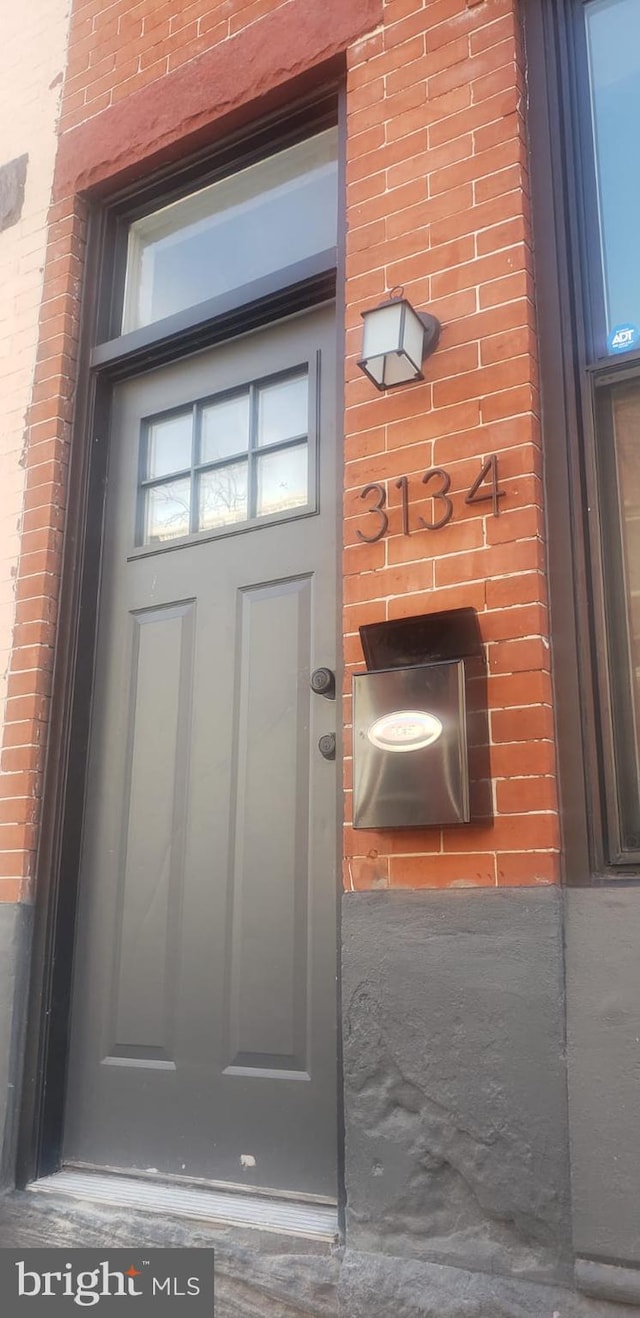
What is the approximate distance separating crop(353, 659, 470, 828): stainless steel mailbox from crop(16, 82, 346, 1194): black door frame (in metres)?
0.34

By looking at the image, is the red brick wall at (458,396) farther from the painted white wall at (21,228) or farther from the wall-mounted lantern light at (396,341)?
the painted white wall at (21,228)

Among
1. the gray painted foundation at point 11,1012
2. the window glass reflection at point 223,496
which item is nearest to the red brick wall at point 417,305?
the gray painted foundation at point 11,1012

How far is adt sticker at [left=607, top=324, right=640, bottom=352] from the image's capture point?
2820 millimetres

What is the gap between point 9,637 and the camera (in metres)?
3.83

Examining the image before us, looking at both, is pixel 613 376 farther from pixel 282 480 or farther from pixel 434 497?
pixel 282 480

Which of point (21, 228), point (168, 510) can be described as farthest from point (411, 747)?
point (21, 228)

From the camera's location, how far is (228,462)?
374cm

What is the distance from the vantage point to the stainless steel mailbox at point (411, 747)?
8.38ft

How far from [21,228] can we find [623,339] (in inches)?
110

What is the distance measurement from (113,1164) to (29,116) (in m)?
4.25

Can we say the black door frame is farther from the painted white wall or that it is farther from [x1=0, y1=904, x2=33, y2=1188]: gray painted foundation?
the painted white wall

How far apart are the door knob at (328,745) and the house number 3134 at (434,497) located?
0.61 m

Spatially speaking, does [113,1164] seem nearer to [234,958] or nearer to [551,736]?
[234,958]

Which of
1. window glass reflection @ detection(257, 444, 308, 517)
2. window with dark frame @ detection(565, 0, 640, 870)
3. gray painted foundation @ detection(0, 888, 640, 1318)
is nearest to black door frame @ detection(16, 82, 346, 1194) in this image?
window glass reflection @ detection(257, 444, 308, 517)
